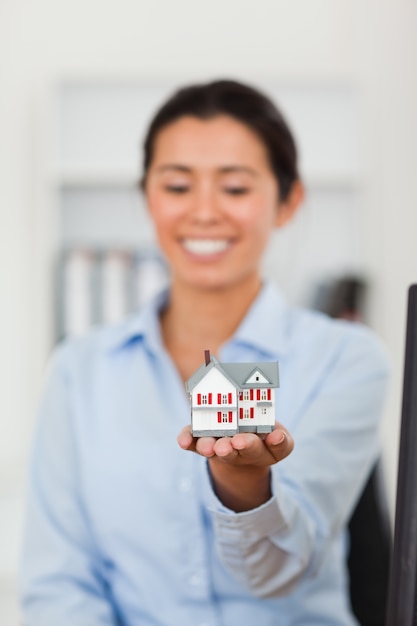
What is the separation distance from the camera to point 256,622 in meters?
0.76

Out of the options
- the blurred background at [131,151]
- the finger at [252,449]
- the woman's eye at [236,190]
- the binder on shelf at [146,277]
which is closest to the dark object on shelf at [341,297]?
the blurred background at [131,151]

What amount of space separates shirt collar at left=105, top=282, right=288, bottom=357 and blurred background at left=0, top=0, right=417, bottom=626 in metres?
0.84

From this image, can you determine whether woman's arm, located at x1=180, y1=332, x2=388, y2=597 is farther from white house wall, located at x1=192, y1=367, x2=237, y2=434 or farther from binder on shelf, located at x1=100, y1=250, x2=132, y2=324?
binder on shelf, located at x1=100, y1=250, x2=132, y2=324

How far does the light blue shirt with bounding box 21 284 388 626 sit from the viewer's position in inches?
29.8

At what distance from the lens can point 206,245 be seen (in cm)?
82

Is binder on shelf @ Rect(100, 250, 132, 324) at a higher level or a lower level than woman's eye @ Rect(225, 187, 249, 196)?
lower

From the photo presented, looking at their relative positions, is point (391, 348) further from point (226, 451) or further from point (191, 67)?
point (226, 451)

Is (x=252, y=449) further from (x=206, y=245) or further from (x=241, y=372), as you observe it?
(x=206, y=245)

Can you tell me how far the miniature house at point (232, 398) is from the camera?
47 centimetres

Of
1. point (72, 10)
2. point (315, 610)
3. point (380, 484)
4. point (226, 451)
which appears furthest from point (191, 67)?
point (226, 451)

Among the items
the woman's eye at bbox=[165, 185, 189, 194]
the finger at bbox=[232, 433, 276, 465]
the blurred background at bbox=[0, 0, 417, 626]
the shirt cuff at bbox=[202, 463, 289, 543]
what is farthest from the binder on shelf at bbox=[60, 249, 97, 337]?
the finger at bbox=[232, 433, 276, 465]

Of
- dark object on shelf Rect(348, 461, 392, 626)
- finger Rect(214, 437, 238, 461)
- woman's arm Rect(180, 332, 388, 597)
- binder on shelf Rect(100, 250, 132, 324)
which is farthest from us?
binder on shelf Rect(100, 250, 132, 324)

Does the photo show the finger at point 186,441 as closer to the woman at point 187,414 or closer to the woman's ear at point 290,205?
the woman at point 187,414

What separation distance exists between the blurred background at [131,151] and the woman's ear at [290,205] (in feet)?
2.79
